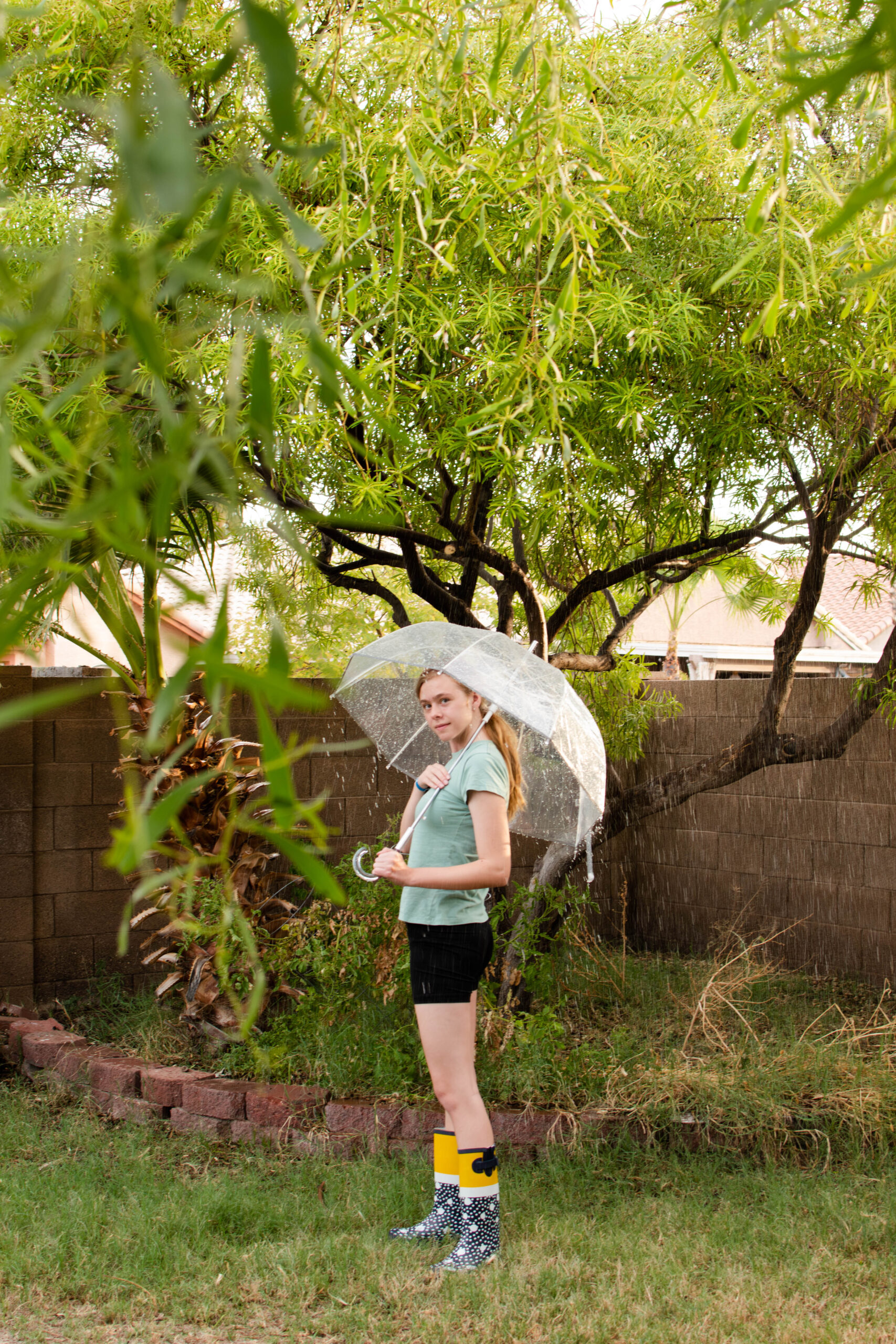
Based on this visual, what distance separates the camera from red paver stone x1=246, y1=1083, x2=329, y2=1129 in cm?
427

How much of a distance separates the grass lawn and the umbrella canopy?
121cm

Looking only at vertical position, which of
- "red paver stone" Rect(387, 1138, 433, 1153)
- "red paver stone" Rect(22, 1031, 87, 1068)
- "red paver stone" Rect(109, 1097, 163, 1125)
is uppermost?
"red paver stone" Rect(22, 1031, 87, 1068)

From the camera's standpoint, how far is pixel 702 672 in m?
18.6

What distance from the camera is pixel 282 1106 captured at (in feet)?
14.1

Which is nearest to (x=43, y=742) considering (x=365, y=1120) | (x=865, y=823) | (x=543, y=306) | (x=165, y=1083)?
(x=165, y=1083)

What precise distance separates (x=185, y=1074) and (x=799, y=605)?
3286 millimetres

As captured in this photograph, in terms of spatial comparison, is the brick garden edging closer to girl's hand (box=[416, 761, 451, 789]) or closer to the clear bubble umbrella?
the clear bubble umbrella

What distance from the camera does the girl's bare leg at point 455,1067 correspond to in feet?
11.1

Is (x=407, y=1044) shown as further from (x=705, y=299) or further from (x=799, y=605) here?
(x=705, y=299)

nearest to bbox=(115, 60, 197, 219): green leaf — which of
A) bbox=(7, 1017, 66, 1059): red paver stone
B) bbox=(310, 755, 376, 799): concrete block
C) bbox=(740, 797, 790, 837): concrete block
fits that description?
bbox=(7, 1017, 66, 1059): red paver stone

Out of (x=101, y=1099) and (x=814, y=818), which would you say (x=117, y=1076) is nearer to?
(x=101, y=1099)

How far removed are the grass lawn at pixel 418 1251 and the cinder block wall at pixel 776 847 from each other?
2.48 m

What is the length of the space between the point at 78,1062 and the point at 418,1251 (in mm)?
1980

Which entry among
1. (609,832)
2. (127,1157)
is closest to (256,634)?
(609,832)
